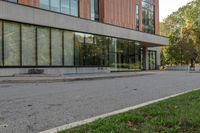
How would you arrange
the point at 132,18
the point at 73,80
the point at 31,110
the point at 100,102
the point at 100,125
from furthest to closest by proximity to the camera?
the point at 132,18 < the point at 73,80 < the point at 100,102 < the point at 31,110 < the point at 100,125

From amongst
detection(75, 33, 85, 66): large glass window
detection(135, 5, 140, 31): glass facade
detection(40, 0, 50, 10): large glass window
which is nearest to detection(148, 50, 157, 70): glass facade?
detection(135, 5, 140, 31): glass facade

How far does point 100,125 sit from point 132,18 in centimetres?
4022

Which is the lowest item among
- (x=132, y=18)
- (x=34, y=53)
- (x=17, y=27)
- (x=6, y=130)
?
(x=6, y=130)

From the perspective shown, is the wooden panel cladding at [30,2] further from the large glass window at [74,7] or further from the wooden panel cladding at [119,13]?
the wooden panel cladding at [119,13]

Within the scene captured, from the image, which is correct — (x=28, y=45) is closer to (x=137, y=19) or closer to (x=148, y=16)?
(x=137, y=19)

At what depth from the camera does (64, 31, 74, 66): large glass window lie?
32031 millimetres

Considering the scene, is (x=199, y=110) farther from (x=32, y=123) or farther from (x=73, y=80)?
(x=73, y=80)

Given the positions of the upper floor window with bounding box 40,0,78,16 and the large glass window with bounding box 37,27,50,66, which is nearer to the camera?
the large glass window with bounding box 37,27,50,66

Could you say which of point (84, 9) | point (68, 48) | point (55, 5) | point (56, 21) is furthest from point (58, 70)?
point (84, 9)

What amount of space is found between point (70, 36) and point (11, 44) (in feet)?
25.0

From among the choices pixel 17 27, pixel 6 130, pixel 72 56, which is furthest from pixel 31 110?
pixel 72 56

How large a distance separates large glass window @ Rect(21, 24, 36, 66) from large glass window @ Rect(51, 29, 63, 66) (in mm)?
2419

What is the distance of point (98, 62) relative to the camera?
121 feet

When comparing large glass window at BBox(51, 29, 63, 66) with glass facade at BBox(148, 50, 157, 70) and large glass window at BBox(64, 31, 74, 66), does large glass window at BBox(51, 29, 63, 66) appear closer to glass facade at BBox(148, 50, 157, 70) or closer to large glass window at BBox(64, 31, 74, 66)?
large glass window at BBox(64, 31, 74, 66)
